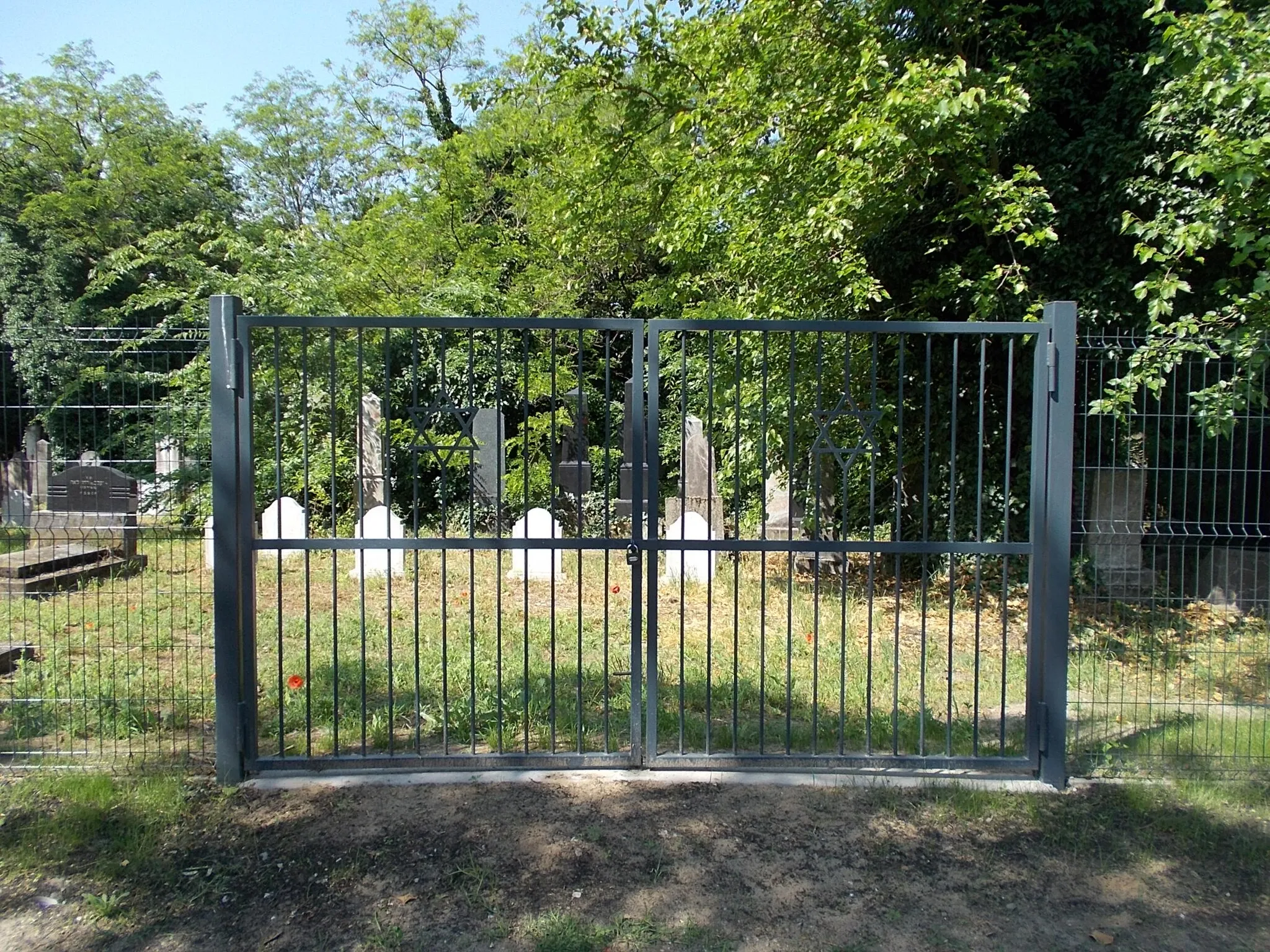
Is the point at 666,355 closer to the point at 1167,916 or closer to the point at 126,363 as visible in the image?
the point at 126,363

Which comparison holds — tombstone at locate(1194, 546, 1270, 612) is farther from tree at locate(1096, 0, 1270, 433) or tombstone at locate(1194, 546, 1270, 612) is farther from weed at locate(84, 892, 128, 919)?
weed at locate(84, 892, 128, 919)

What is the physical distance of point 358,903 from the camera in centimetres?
314

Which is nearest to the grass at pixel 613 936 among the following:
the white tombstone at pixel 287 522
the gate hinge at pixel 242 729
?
the gate hinge at pixel 242 729

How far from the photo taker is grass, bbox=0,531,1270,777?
14.4ft

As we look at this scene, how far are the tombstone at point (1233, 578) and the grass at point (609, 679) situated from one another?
0.30m

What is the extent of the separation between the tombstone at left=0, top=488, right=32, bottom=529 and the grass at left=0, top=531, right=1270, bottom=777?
61 centimetres

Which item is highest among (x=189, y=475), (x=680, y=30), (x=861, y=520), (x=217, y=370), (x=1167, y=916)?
(x=680, y=30)

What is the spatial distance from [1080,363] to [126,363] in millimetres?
7006

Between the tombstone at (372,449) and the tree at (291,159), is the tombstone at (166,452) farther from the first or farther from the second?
the tree at (291,159)

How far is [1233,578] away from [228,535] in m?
7.44

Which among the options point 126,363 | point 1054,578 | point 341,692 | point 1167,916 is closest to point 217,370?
point 126,363

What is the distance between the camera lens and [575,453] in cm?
938

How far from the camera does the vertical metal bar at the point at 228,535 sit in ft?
13.0

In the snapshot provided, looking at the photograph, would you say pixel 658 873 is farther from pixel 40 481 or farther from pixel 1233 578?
pixel 1233 578
